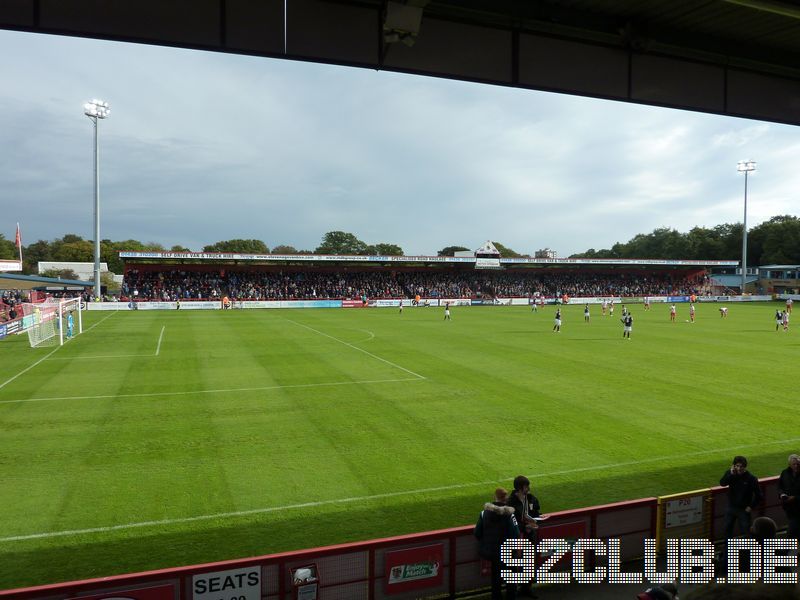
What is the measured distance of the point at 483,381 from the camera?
19.8 metres

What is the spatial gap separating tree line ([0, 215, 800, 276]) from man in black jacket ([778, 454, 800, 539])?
10392 cm

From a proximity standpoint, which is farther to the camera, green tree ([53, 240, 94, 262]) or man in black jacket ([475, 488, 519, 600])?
green tree ([53, 240, 94, 262])

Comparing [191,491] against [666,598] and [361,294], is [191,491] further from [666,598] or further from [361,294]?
[361,294]

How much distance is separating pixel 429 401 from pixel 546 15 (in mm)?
11762

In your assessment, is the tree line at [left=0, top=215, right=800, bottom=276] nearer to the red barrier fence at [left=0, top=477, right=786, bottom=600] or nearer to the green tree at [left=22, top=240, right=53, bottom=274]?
the green tree at [left=22, top=240, right=53, bottom=274]

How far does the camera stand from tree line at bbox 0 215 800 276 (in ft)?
359

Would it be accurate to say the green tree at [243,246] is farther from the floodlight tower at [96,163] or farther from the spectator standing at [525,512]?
the spectator standing at [525,512]

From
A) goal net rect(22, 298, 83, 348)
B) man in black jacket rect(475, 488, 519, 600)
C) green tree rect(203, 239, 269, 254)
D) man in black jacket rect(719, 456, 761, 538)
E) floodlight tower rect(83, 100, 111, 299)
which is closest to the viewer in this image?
man in black jacket rect(475, 488, 519, 600)

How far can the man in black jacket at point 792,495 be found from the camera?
7.47 meters

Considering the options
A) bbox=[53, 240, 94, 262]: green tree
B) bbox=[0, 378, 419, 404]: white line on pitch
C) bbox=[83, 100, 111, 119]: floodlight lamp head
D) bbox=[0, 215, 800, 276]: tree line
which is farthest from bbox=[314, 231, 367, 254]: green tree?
bbox=[0, 378, 419, 404]: white line on pitch

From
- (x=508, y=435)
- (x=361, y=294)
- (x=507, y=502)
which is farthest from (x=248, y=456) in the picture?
(x=361, y=294)
